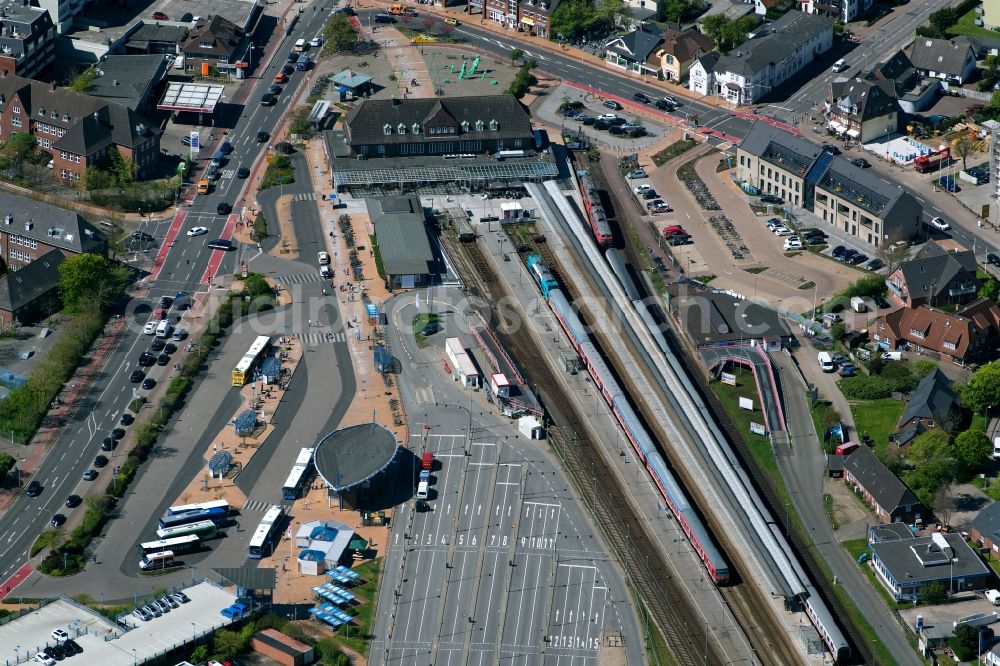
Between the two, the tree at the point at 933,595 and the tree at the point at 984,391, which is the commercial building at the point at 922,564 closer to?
the tree at the point at 933,595

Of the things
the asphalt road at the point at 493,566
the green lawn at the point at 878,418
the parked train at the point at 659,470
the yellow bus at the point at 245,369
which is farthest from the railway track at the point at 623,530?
the yellow bus at the point at 245,369

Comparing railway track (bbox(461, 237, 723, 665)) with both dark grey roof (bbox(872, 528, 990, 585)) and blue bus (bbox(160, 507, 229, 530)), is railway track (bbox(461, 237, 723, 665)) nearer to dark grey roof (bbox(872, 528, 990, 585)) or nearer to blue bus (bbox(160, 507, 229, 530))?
dark grey roof (bbox(872, 528, 990, 585))

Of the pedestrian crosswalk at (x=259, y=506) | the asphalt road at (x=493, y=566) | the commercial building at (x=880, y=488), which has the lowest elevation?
the pedestrian crosswalk at (x=259, y=506)

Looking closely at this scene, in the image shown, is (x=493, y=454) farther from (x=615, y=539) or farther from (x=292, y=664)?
(x=292, y=664)

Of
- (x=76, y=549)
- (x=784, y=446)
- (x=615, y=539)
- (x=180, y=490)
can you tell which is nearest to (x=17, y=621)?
(x=76, y=549)

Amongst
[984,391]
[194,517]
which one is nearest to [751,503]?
[984,391]

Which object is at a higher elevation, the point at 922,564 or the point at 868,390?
the point at 922,564

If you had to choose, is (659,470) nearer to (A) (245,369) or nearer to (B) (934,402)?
(B) (934,402)
